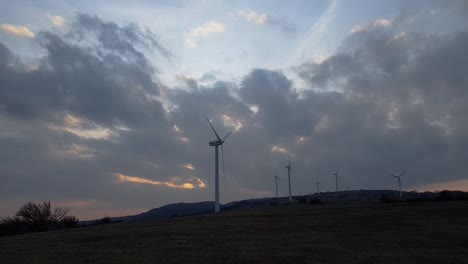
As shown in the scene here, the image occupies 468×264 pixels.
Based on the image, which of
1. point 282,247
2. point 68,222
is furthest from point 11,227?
point 282,247

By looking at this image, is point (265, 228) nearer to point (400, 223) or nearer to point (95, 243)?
point (400, 223)

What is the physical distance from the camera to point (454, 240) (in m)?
39.6

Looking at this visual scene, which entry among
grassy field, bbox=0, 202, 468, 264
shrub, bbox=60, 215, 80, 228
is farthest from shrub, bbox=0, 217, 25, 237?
grassy field, bbox=0, 202, 468, 264

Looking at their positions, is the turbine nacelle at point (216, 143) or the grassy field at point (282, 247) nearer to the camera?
the grassy field at point (282, 247)

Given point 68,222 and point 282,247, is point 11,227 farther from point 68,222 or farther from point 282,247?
point 282,247

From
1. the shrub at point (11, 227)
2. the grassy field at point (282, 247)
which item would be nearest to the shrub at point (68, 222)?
the shrub at point (11, 227)

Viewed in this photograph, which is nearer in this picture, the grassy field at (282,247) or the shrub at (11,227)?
the grassy field at (282,247)

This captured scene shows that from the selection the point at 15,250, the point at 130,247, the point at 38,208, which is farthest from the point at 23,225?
the point at 130,247

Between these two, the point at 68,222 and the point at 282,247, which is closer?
the point at 282,247

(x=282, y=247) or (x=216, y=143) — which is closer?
(x=282, y=247)

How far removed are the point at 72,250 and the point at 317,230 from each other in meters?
26.4

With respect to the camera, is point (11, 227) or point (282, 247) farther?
point (11, 227)

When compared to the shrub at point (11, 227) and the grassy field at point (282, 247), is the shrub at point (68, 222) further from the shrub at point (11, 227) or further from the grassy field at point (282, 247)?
the grassy field at point (282, 247)

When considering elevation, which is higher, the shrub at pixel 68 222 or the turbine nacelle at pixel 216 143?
the turbine nacelle at pixel 216 143
